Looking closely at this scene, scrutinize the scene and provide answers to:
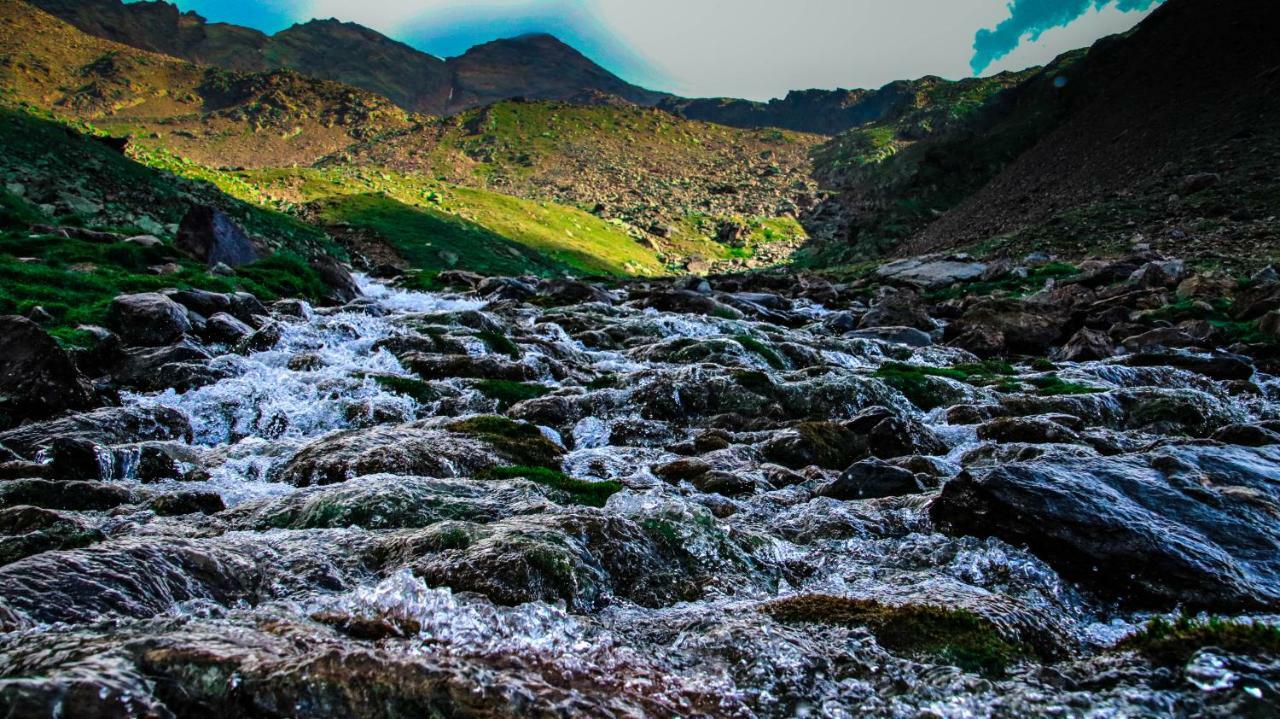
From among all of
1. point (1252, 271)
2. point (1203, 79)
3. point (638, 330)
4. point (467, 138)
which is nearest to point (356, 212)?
point (638, 330)

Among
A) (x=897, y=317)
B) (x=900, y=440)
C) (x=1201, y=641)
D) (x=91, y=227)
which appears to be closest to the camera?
(x=1201, y=641)

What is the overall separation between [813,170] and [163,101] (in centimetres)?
13263

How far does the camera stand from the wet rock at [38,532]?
496 centimetres

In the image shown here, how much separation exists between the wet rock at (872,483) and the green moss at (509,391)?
705 cm

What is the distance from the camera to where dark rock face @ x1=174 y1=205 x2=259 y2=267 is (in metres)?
25.4

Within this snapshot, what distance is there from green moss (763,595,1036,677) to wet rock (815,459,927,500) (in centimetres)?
344

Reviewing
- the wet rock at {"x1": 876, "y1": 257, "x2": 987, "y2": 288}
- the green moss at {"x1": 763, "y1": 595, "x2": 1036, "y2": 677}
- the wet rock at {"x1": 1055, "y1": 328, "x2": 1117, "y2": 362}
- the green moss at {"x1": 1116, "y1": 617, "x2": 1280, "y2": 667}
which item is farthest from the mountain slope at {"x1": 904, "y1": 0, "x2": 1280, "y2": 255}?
the green moss at {"x1": 763, "y1": 595, "x2": 1036, "y2": 677}

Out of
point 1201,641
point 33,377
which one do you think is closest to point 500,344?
point 33,377

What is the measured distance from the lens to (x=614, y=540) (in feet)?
20.5

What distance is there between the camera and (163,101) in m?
134

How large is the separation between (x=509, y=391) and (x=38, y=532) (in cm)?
922

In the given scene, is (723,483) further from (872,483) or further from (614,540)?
(614,540)

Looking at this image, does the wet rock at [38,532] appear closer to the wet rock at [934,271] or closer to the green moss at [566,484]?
the green moss at [566,484]

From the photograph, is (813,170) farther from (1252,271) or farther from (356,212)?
(1252,271)
